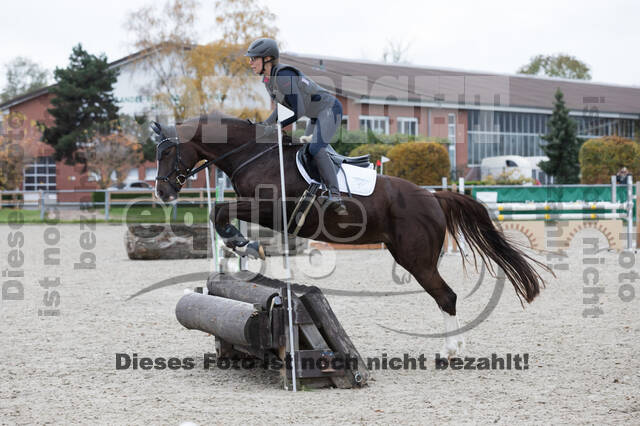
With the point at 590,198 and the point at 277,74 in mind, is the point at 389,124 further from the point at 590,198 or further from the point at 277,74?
the point at 277,74

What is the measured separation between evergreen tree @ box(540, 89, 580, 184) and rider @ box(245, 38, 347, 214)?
102 ft

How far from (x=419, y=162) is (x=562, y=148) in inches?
623

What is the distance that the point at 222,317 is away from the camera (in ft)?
15.6

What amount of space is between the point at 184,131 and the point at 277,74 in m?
0.90

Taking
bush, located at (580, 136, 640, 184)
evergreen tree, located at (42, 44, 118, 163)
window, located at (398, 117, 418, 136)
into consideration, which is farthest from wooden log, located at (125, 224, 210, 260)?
evergreen tree, located at (42, 44, 118, 163)

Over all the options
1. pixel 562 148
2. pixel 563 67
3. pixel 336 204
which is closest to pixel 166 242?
pixel 336 204

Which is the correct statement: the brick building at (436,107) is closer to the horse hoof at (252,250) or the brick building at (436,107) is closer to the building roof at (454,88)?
the building roof at (454,88)

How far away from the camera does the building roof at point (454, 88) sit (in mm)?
29219

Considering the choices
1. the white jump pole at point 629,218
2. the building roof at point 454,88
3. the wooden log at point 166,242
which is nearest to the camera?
the wooden log at point 166,242

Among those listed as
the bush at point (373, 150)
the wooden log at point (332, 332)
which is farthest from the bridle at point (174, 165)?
the bush at point (373, 150)

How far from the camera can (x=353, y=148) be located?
80.7 ft

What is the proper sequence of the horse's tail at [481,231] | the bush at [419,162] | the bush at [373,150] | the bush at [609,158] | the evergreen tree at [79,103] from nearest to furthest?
the horse's tail at [481,231], the bush at [419,162], the bush at [373,150], the bush at [609,158], the evergreen tree at [79,103]

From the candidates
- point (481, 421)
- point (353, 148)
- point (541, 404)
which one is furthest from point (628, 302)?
point (353, 148)

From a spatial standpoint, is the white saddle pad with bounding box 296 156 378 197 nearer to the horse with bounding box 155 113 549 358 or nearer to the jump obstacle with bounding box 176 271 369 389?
the horse with bounding box 155 113 549 358
